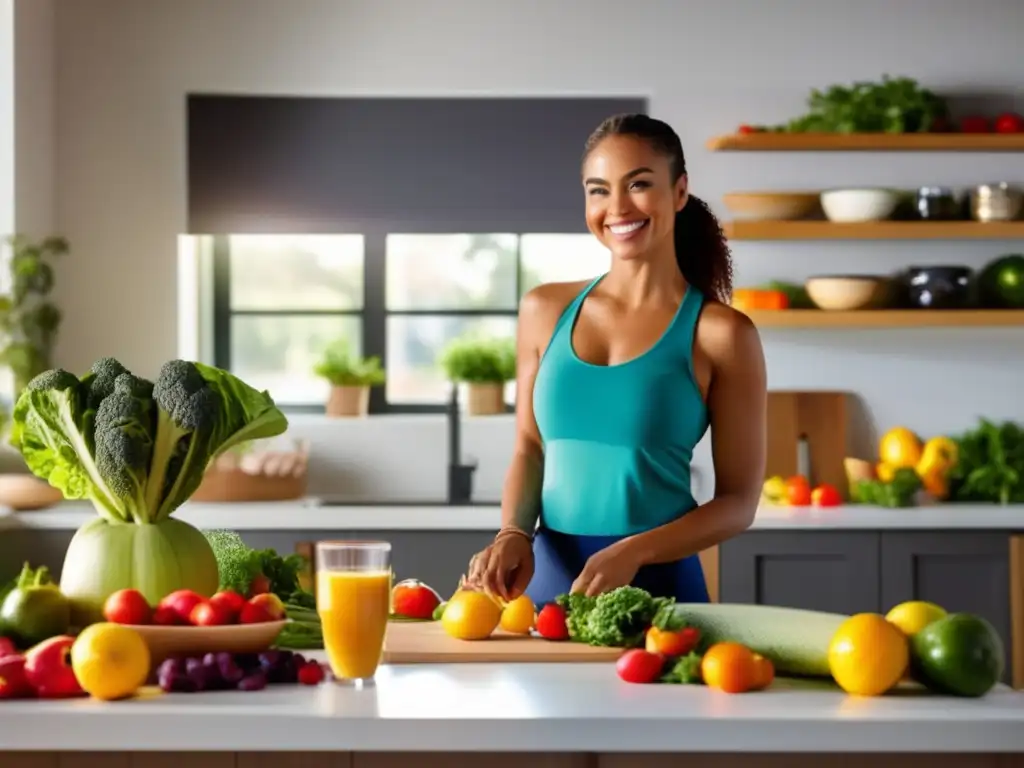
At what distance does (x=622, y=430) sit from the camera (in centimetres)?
237

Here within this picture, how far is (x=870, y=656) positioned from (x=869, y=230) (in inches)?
130

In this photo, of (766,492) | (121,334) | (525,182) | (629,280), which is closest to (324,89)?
(525,182)

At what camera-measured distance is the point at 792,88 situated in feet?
16.4

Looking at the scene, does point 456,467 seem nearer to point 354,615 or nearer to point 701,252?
point 701,252

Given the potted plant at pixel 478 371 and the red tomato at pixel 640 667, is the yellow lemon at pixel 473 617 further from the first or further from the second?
the potted plant at pixel 478 371

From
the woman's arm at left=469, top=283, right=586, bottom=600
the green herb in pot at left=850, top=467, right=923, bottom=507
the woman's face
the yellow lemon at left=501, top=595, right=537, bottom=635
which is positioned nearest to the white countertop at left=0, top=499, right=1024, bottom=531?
the green herb in pot at left=850, top=467, right=923, bottom=507

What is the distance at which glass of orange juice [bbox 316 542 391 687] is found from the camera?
1.71 meters

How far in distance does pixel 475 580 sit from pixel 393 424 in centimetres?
283

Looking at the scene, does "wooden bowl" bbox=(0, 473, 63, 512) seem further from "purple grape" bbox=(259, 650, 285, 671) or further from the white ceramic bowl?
"purple grape" bbox=(259, 650, 285, 671)

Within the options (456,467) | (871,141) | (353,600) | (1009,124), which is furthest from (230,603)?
(1009,124)

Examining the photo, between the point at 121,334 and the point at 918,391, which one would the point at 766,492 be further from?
the point at 121,334

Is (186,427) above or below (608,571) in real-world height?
above

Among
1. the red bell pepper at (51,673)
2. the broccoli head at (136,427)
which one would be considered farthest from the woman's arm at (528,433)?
the red bell pepper at (51,673)

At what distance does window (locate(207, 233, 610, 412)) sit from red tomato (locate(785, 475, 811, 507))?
105 centimetres
